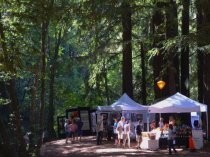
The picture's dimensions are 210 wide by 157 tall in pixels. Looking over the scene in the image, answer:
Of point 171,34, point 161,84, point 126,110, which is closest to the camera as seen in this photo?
point 171,34

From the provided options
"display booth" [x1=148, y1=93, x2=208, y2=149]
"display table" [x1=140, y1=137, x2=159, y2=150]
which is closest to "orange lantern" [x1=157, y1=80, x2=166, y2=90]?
"display booth" [x1=148, y1=93, x2=208, y2=149]

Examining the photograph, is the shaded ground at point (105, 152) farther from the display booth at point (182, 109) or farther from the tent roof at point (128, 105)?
the tent roof at point (128, 105)

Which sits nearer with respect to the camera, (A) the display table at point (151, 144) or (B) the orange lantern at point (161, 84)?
(A) the display table at point (151, 144)

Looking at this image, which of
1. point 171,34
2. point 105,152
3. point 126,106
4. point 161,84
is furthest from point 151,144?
point 171,34

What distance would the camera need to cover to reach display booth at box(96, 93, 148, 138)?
24.4 meters

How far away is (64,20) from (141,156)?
745cm

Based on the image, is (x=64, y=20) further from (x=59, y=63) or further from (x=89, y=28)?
(x=59, y=63)

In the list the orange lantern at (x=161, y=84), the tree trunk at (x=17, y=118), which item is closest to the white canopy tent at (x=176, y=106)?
the orange lantern at (x=161, y=84)

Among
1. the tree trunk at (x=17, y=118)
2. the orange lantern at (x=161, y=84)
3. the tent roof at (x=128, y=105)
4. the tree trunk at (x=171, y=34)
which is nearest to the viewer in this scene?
the tree trunk at (x=171, y=34)

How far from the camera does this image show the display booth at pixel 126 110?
80.0ft

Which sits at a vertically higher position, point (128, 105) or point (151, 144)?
point (128, 105)

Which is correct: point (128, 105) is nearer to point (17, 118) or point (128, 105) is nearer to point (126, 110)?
point (126, 110)

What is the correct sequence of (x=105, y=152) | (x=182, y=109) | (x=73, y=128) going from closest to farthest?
(x=105, y=152) < (x=182, y=109) < (x=73, y=128)

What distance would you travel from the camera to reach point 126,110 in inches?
965
